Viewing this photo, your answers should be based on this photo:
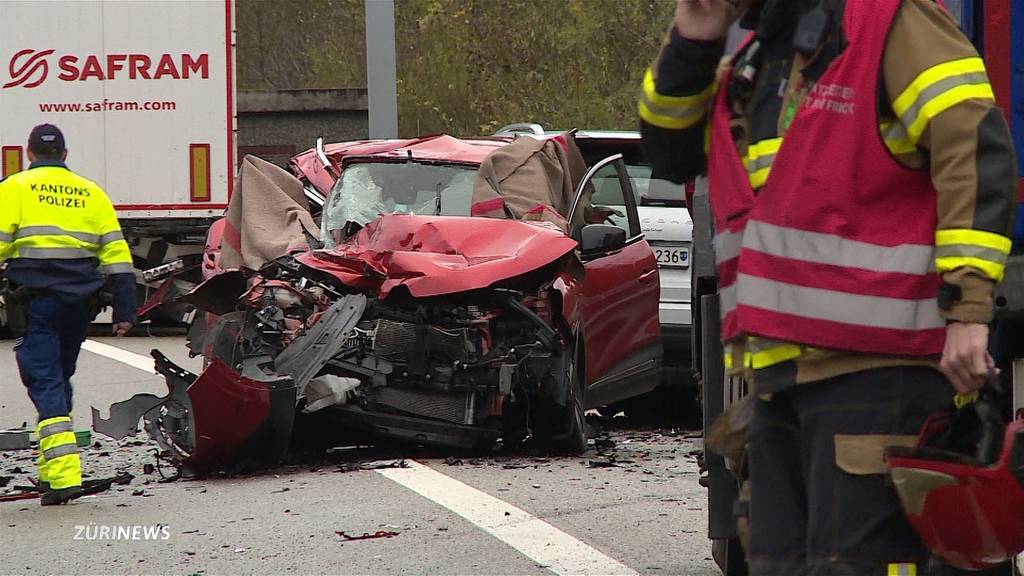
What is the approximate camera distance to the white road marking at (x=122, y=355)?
1556 centimetres

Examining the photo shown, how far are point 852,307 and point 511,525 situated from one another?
3665 mm

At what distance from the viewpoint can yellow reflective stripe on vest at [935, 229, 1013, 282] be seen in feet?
10.9

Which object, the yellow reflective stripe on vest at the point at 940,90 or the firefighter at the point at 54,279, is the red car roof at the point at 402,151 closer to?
the firefighter at the point at 54,279

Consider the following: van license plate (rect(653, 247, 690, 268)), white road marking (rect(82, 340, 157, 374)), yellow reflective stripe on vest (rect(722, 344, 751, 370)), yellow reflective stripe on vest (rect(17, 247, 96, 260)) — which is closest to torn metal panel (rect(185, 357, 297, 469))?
yellow reflective stripe on vest (rect(17, 247, 96, 260))

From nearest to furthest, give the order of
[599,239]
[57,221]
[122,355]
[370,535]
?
[370,535], [57,221], [599,239], [122,355]

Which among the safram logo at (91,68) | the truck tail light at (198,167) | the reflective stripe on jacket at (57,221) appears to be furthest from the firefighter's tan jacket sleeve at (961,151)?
the safram logo at (91,68)

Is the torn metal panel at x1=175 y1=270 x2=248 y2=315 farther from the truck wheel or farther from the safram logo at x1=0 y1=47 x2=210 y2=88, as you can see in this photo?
the safram logo at x1=0 y1=47 x2=210 y2=88

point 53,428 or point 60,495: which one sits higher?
point 53,428

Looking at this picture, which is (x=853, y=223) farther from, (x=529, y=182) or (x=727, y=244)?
(x=529, y=182)

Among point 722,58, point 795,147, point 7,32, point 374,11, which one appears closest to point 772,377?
point 795,147

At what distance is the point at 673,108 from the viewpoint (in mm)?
3826

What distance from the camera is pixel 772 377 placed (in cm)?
356

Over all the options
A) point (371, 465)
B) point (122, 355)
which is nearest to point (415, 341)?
point (371, 465)

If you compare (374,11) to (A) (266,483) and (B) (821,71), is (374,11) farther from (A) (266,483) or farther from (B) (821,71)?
(B) (821,71)
